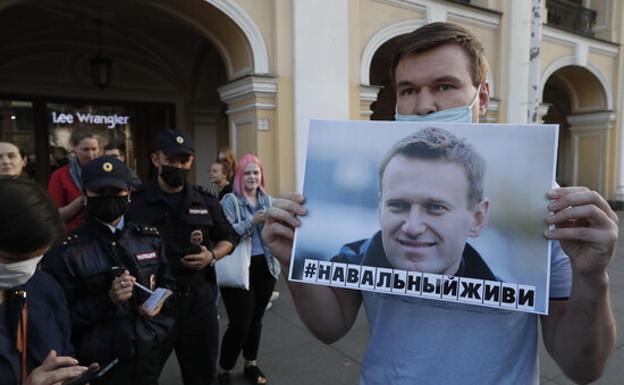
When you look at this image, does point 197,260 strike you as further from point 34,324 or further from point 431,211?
point 431,211

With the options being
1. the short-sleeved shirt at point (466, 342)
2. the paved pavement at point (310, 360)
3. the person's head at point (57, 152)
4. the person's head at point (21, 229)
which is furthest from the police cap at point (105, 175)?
the person's head at point (57, 152)

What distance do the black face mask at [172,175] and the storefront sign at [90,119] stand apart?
753 cm

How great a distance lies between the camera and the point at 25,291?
1432 mm

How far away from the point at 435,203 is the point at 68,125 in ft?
32.4

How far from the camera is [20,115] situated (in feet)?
28.1

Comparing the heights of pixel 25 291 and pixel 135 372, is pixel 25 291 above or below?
above

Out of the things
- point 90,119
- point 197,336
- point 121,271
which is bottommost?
point 197,336

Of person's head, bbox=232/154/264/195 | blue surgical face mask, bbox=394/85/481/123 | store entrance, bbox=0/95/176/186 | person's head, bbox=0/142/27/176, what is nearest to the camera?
blue surgical face mask, bbox=394/85/481/123

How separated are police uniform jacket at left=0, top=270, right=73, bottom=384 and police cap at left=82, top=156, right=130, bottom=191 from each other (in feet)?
2.23

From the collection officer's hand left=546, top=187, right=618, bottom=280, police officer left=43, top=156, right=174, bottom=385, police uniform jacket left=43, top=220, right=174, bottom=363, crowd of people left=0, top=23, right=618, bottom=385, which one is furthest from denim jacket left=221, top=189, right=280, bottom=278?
officer's hand left=546, top=187, right=618, bottom=280

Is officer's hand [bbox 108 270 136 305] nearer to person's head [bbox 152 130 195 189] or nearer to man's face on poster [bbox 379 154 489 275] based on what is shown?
person's head [bbox 152 130 195 189]

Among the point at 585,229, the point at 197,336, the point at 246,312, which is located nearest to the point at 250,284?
the point at 246,312

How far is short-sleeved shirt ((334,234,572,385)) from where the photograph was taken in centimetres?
107

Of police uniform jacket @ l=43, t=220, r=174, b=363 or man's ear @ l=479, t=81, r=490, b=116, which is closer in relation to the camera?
man's ear @ l=479, t=81, r=490, b=116
